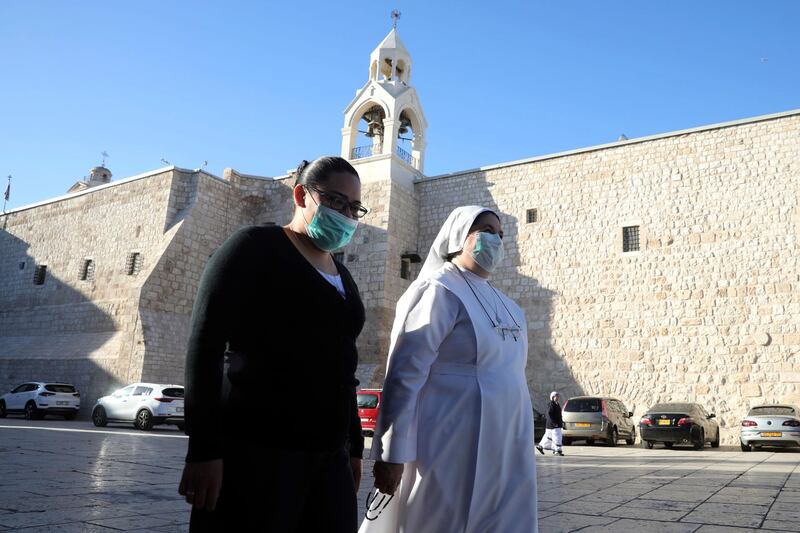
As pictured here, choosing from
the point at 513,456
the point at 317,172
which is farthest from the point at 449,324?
the point at 317,172

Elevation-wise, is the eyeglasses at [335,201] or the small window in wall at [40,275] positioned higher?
the small window in wall at [40,275]

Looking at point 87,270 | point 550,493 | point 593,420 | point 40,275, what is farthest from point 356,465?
point 40,275

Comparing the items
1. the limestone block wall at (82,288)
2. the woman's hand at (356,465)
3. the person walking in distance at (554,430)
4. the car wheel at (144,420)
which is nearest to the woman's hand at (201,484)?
the woman's hand at (356,465)

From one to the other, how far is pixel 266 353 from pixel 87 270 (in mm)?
23272

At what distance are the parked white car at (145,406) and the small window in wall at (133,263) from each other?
232 inches

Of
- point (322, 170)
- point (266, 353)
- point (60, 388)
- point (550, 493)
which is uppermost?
point (322, 170)

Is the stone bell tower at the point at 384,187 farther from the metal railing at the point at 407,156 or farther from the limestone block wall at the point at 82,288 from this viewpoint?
the limestone block wall at the point at 82,288

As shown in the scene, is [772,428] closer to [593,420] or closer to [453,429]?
[593,420]

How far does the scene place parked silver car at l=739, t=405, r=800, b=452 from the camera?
12.4m

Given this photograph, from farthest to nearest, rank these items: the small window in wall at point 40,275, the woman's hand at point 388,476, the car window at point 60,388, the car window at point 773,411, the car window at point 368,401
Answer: the small window in wall at point 40,275 → the car window at point 60,388 → the car window at point 368,401 → the car window at point 773,411 → the woman's hand at point 388,476

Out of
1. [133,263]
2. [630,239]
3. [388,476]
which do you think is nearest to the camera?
[388,476]

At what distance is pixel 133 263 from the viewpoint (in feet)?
68.1

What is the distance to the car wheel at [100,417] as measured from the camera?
15781 millimetres

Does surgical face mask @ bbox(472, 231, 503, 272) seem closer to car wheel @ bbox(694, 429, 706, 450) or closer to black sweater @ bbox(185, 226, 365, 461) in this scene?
black sweater @ bbox(185, 226, 365, 461)
